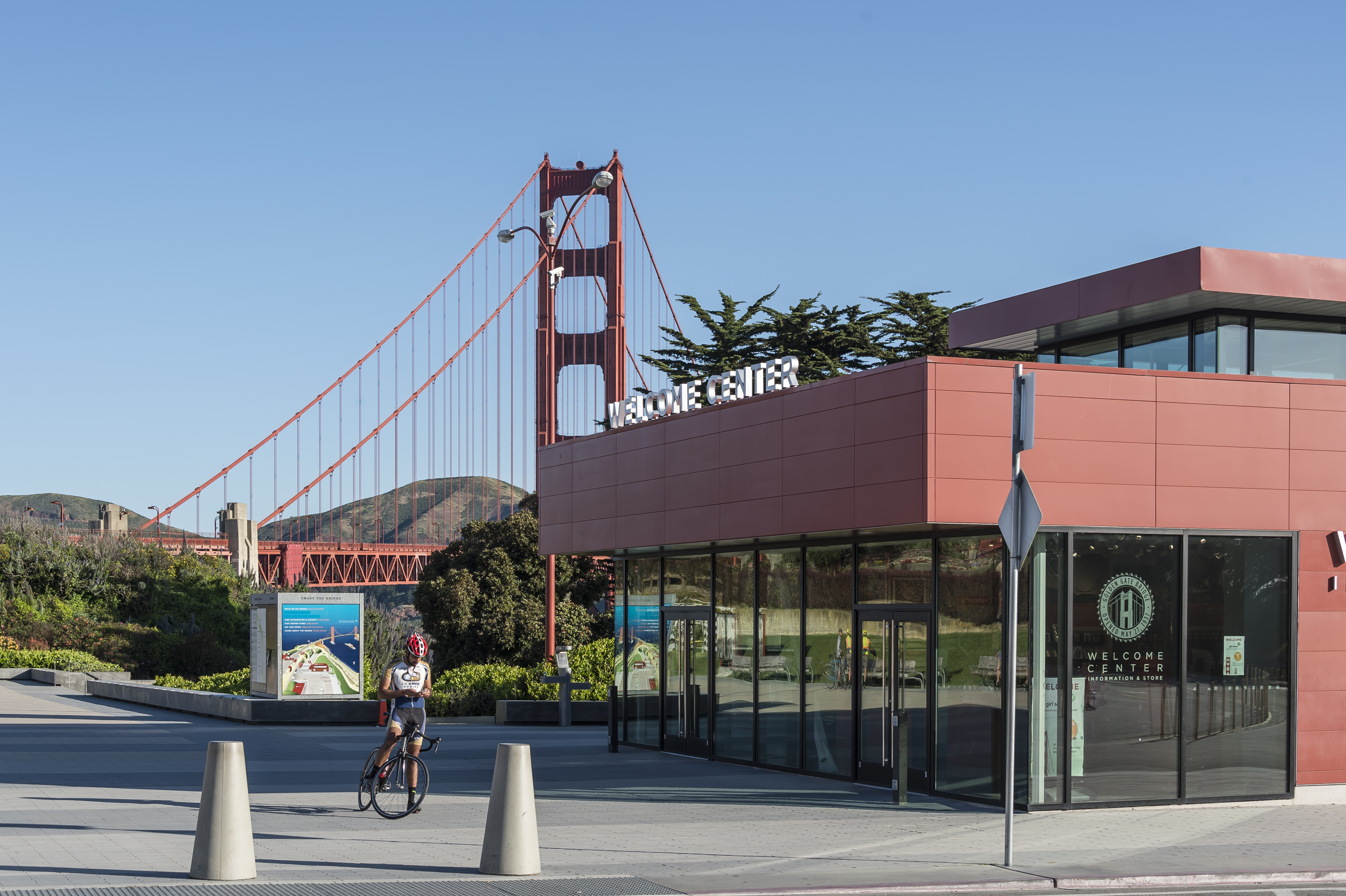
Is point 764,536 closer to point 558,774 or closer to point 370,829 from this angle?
point 558,774

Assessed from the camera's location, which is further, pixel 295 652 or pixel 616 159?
pixel 616 159

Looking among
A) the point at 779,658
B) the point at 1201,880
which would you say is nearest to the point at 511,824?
the point at 1201,880

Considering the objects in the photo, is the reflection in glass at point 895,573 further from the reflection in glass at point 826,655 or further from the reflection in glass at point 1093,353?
the reflection in glass at point 1093,353

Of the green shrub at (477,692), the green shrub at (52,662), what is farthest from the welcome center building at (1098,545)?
the green shrub at (52,662)

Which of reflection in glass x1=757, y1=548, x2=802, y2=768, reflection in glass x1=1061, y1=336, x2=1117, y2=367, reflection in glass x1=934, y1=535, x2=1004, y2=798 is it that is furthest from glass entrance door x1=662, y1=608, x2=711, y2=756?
reflection in glass x1=1061, y1=336, x2=1117, y2=367

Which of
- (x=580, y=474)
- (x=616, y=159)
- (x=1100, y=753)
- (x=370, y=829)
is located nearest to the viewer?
(x=370, y=829)

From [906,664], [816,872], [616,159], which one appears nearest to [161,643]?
[616,159]

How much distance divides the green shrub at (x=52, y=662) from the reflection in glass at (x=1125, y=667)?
32.2 metres

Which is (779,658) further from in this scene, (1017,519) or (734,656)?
(1017,519)

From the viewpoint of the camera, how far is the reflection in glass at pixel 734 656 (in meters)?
18.3

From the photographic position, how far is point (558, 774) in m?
17.3

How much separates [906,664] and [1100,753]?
220cm

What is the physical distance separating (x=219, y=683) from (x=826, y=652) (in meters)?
20.5

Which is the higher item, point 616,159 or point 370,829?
point 616,159
